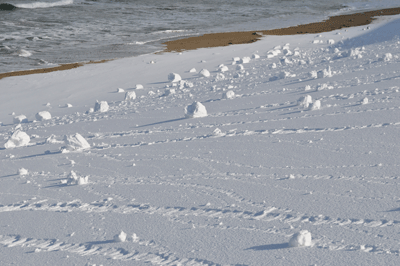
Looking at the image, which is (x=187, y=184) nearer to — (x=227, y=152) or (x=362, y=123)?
(x=227, y=152)

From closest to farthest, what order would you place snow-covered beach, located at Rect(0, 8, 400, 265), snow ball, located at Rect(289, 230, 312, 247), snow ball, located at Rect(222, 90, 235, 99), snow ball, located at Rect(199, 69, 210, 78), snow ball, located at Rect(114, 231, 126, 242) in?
snow ball, located at Rect(289, 230, 312, 247) < snow-covered beach, located at Rect(0, 8, 400, 265) < snow ball, located at Rect(114, 231, 126, 242) < snow ball, located at Rect(222, 90, 235, 99) < snow ball, located at Rect(199, 69, 210, 78)

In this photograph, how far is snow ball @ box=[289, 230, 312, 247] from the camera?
7.02 ft

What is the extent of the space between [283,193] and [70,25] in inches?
706

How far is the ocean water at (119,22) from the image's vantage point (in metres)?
12.6

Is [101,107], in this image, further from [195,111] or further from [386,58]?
[386,58]

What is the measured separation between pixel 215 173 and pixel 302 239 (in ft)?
4.37

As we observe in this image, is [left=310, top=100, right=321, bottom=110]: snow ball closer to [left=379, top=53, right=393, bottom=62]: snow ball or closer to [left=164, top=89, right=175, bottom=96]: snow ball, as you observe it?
[left=379, top=53, right=393, bottom=62]: snow ball

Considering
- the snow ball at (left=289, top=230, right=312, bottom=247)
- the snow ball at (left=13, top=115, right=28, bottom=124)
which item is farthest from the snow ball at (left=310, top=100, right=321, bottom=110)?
the snow ball at (left=13, top=115, right=28, bottom=124)

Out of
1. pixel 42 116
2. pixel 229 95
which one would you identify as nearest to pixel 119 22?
pixel 42 116

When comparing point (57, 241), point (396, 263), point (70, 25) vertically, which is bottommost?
point (57, 241)

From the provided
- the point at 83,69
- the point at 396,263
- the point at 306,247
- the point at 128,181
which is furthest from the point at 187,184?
the point at 83,69

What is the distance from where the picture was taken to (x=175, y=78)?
770 centimetres

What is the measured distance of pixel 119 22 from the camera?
19422 mm

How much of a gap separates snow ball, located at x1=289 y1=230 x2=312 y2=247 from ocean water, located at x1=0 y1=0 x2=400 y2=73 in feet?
32.8
